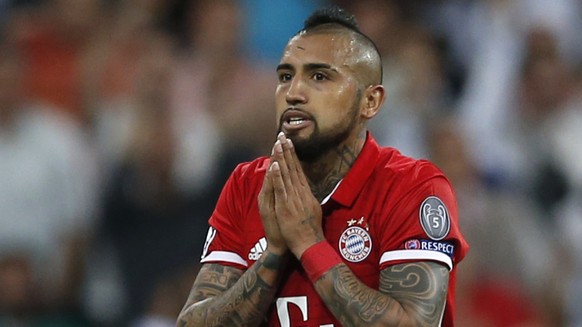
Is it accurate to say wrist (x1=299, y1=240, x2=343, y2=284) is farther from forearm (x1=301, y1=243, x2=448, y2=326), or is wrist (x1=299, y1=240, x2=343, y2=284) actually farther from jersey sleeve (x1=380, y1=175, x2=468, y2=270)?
jersey sleeve (x1=380, y1=175, x2=468, y2=270)

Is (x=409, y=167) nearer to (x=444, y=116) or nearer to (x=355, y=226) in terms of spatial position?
(x=355, y=226)

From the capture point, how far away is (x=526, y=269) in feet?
26.6

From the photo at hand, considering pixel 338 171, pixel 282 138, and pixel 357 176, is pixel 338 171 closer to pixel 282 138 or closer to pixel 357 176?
pixel 357 176

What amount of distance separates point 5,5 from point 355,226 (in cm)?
590

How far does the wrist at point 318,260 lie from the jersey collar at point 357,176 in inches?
9.1

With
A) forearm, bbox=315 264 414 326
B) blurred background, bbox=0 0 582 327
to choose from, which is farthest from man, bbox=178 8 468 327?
blurred background, bbox=0 0 582 327

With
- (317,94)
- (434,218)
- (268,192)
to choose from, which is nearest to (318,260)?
(268,192)

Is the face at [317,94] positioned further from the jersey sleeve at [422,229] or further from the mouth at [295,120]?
the jersey sleeve at [422,229]

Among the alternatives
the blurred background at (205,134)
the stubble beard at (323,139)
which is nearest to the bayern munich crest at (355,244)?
the stubble beard at (323,139)

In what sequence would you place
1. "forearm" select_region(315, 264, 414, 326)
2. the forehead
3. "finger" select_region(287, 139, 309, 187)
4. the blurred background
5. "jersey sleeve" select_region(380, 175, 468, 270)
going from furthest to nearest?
the blurred background
the forehead
"finger" select_region(287, 139, 309, 187)
"jersey sleeve" select_region(380, 175, 468, 270)
"forearm" select_region(315, 264, 414, 326)

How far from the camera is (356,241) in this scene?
4.26 metres

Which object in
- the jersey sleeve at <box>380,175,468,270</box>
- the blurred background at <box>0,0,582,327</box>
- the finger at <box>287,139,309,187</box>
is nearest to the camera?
the jersey sleeve at <box>380,175,468,270</box>

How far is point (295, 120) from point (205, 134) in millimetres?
4066

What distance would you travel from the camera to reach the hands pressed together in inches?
165
